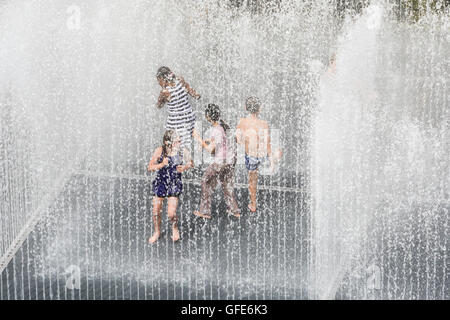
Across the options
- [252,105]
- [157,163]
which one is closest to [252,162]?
[252,105]

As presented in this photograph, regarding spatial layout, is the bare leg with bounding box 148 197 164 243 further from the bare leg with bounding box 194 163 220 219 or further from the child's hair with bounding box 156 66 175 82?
the child's hair with bounding box 156 66 175 82

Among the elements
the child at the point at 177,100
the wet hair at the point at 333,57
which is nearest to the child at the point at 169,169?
the child at the point at 177,100

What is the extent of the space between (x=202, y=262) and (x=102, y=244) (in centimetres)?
132

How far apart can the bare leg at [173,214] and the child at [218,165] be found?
0.75 meters

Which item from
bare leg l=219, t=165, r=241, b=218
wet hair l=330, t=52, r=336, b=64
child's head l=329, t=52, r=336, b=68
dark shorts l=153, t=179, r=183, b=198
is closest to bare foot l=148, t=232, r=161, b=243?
dark shorts l=153, t=179, r=183, b=198

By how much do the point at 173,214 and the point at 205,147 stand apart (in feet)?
3.13

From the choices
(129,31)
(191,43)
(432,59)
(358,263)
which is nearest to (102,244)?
(358,263)

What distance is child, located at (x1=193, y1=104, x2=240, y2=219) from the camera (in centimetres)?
768

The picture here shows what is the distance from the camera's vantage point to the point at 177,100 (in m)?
8.30

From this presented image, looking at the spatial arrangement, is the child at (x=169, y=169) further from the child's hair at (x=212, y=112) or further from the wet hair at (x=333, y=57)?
the wet hair at (x=333, y=57)

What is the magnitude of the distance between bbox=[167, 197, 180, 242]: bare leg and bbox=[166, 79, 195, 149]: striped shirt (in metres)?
1.17

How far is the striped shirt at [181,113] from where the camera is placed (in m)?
8.27

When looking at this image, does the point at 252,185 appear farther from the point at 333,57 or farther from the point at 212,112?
the point at 333,57

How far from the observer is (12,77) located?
9977 millimetres
